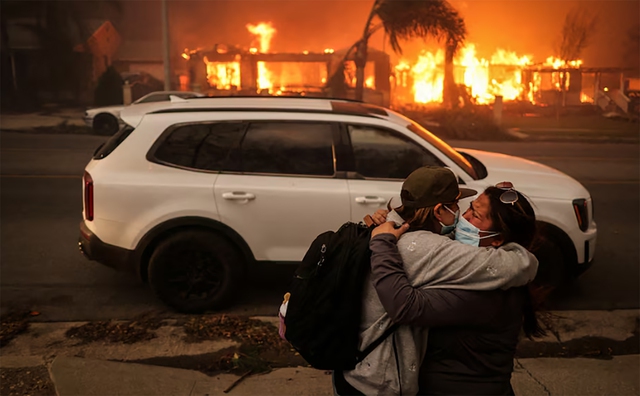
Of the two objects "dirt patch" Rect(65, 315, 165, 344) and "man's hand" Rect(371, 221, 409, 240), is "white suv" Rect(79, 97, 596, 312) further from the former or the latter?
"man's hand" Rect(371, 221, 409, 240)

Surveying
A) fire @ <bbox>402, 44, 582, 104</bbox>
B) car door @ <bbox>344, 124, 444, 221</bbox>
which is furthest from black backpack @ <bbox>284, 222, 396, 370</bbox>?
fire @ <bbox>402, 44, 582, 104</bbox>

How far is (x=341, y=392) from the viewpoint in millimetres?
2322

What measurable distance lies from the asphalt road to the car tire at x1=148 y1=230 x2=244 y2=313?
22cm

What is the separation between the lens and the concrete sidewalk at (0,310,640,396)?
161 inches

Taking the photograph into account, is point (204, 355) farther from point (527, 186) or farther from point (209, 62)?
point (209, 62)

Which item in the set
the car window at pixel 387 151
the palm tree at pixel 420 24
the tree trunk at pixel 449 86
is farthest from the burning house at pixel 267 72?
the car window at pixel 387 151

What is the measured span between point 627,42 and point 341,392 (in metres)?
15.0

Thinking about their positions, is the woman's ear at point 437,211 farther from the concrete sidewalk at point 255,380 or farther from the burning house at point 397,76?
the burning house at point 397,76

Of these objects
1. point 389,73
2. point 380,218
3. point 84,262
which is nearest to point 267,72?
point 389,73

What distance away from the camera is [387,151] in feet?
18.1

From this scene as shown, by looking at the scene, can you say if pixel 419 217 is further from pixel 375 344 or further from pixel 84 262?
pixel 84 262

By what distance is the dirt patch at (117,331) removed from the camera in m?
4.92

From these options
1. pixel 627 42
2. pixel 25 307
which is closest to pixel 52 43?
pixel 627 42

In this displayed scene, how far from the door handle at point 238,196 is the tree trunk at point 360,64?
16480 millimetres
